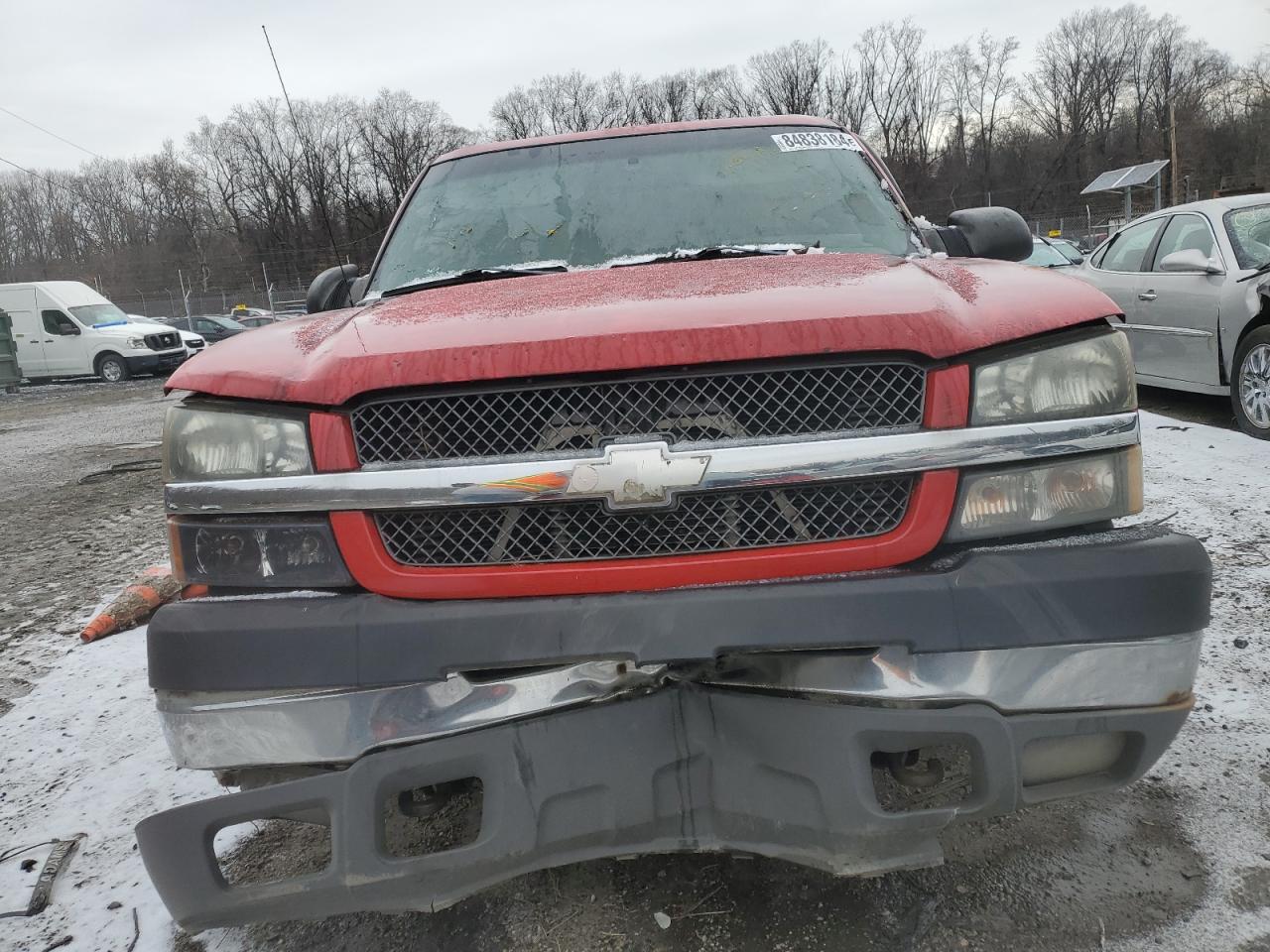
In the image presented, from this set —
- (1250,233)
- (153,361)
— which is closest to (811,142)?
(1250,233)

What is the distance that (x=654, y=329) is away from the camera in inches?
63.4

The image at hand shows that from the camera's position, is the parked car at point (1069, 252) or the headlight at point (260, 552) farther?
the parked car at point (1069, 252)

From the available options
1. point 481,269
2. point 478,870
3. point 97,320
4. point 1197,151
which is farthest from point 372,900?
point 1197,151

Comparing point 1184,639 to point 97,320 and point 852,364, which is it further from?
point 97,320

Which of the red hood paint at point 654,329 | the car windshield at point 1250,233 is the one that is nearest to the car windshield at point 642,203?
the red hood paint at point 654,329

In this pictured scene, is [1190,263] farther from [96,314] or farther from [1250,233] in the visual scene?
[96,314]

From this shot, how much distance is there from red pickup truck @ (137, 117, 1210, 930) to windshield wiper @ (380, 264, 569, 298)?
3.16 ft

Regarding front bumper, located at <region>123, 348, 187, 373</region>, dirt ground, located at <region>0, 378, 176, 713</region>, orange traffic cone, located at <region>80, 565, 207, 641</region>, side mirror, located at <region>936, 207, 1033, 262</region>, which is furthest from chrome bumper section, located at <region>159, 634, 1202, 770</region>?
front bumper, located at <region>123, 348, 187, 373</region>

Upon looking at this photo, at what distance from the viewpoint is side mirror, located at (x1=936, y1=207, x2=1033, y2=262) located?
2910 mm

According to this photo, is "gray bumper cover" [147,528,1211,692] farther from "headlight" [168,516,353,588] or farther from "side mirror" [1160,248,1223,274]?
"side mirror" [1160,248,1223,274]

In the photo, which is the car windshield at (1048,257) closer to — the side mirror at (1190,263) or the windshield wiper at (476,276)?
the side mirror at (1190,263)

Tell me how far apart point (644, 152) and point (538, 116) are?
261 ft

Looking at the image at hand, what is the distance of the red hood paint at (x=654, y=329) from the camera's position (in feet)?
5.24

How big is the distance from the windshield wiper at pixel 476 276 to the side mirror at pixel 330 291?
0.55 meters
